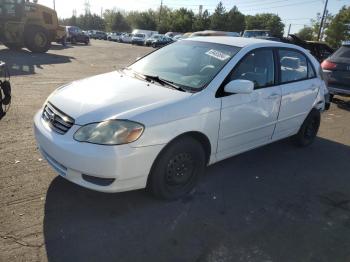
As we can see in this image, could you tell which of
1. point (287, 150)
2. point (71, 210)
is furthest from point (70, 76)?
point (71, 210)

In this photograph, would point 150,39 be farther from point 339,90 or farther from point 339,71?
point 339,90

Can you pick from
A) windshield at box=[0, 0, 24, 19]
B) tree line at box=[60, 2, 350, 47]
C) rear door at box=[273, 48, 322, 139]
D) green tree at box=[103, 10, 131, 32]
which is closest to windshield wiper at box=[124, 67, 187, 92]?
rear door at box=[273, 48, 322, 139]

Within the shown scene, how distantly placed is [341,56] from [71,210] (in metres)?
8.52

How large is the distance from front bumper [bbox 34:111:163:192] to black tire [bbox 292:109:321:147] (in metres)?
3.18

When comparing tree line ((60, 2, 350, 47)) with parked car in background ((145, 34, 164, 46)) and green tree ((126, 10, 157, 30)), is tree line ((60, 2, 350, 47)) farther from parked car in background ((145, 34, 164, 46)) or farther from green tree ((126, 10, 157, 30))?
parked car in background ((145, 34, 164, 46))

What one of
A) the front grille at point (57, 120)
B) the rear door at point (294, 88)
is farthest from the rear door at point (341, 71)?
the front grille at point (57, 120)

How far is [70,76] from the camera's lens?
11469 mm

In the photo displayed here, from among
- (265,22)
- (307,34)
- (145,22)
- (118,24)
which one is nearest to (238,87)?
(307,34)

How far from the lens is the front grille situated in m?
3.36

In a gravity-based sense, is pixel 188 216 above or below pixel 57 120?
below

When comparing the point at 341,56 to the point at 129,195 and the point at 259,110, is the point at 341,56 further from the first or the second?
the point at 129,195

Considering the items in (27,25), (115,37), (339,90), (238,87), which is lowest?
(115,37)

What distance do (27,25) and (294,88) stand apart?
16346 millimetres

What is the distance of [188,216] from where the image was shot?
11.6ft
